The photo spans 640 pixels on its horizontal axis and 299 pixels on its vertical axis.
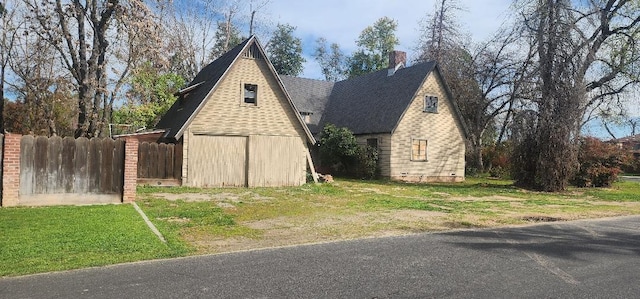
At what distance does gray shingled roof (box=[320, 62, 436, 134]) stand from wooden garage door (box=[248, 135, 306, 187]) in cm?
745

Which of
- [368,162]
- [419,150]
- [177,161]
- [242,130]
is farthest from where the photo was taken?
[419,150]

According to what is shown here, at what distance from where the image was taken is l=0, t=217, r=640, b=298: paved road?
5.43m

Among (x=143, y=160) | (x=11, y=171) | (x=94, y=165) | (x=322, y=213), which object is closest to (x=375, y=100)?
(x=143, y=160)

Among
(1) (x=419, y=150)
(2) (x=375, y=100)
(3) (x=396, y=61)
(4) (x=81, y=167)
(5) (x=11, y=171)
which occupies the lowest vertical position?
(5) (x=11, y=171)

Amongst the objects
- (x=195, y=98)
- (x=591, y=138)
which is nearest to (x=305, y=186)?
(x=195, y=98)

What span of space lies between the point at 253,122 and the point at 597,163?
20.1 meters

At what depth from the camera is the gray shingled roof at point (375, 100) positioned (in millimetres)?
27750

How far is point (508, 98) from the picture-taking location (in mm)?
35688

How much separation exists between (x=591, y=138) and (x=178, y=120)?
23.7 meters

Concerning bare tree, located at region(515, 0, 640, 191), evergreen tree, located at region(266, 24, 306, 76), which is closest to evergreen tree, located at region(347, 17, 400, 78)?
evergreen tree, located at region(266, 24, 306, 76)

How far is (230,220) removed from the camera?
10961mm

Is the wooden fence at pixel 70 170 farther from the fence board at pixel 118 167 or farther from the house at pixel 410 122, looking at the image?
the house at pixel 410 122

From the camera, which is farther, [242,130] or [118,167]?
[242,130]

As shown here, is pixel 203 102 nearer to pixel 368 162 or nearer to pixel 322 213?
pixel 322 213
